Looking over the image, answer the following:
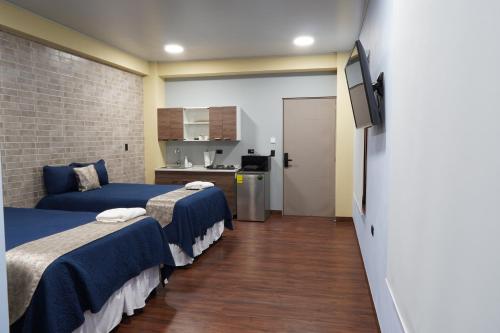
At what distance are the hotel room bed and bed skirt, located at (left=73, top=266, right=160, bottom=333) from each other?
66 cm

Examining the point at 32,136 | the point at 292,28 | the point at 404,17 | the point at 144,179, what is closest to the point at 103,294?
the point at 404,17

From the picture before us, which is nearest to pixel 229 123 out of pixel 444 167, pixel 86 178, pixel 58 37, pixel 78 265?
pixel 86 178

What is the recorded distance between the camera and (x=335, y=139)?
6371 millimetres

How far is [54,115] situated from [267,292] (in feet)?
12.0

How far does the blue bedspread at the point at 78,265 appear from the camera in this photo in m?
2.03

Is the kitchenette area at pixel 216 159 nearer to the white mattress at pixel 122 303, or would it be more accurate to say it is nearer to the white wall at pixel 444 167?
the white mattress at pixel 122 303

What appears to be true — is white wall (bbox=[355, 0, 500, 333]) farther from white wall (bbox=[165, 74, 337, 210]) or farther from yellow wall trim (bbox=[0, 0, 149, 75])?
white wall (bbox=[165, 74, 337, 210])

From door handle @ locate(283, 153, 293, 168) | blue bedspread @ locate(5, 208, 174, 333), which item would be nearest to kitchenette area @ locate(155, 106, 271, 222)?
door handle @ locate(283, 153, 293, 168)

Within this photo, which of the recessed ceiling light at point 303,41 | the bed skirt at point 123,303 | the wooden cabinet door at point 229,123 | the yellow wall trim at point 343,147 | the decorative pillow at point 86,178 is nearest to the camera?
the bed skirt at point 123,303

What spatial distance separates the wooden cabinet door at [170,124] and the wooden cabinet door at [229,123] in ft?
2.77

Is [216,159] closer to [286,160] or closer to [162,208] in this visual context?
[286,160]

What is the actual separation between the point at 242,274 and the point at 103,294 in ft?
5.44

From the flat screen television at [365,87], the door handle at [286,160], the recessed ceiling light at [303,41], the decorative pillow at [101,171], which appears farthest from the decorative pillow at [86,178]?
the flat screen television at [365,87]

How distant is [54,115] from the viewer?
15.2ft
